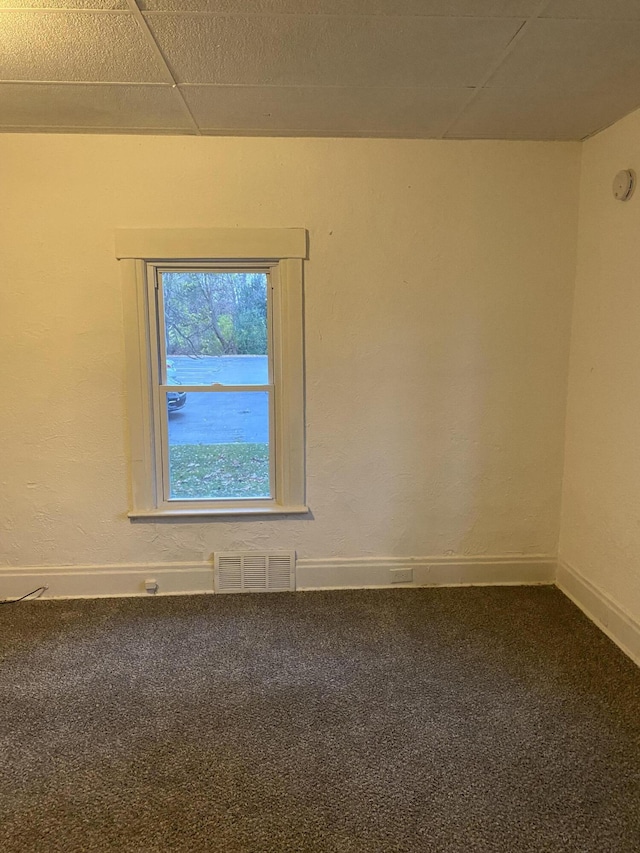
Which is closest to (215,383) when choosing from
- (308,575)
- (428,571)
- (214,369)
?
(214,369)

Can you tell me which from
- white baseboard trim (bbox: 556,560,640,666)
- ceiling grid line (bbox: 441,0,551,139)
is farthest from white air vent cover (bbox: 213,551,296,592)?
ceiling grid line (bbox: 441,0,551,139)

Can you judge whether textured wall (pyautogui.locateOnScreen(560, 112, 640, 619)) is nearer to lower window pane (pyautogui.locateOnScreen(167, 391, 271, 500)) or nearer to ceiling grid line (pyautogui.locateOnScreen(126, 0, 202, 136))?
lower window pane (pyautogui.locateOnScreen(167, 391, 271, 500))

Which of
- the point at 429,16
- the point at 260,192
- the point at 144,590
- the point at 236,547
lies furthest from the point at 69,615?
the point at 429,16

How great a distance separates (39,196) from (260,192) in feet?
3.50

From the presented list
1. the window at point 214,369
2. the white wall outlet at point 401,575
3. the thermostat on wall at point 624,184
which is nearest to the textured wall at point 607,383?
the thermostat on wall at point 624,184

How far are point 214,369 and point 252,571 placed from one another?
3.67 feet

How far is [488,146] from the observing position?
2.57 meters

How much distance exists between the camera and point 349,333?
268 cm

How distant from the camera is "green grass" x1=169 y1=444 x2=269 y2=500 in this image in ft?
9.31

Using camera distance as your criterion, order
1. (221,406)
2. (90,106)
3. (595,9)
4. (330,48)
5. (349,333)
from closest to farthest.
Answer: (595,9)
(330,48)
(90,106)
(349,333)
(221,406)

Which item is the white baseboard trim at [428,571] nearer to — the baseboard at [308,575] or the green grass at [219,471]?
the baseboard at [308,575]

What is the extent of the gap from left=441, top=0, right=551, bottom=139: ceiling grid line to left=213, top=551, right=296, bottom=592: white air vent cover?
7.46 feet

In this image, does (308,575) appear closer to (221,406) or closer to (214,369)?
(221,406)

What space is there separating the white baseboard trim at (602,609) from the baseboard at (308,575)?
12 centimetres
